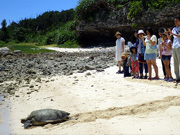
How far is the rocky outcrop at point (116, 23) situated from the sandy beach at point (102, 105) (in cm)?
1284

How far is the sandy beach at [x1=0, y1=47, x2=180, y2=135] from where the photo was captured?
4164 millimetres

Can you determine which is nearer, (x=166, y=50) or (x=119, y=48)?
(x=166, y=50)

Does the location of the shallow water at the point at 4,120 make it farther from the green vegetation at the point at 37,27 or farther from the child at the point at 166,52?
the green vegetation at the point at 37,27

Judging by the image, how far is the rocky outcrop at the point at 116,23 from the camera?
65.4ft

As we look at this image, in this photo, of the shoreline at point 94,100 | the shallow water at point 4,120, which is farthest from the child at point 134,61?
the shallow water at point 4,120

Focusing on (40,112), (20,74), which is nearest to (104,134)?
(40,112)

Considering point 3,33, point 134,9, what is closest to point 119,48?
point 134,9

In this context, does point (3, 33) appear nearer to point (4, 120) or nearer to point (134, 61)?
point (134, 61)

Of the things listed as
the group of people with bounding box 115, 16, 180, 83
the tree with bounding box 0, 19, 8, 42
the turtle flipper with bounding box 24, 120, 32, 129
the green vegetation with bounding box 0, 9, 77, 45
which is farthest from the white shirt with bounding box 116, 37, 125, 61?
the tree with bounding box 0, 19, 8, 42

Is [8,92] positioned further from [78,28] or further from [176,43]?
[78,28]

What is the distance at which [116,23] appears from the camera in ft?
77.0

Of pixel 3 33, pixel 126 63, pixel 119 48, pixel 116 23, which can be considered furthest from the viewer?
pixel 3 33

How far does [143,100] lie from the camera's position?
5.62 metres

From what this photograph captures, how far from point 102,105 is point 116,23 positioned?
1876 centimetres
